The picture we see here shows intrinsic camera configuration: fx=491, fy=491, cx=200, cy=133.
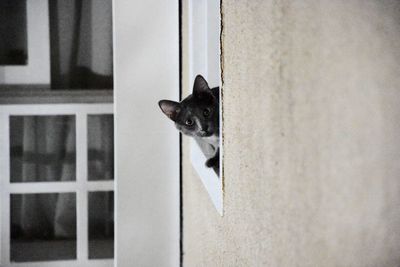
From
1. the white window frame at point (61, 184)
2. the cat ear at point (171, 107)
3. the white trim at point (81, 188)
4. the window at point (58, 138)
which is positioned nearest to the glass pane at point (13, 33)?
the window at point (58, 138)

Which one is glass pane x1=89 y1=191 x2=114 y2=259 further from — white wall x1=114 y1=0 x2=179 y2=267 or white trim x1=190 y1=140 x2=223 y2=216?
white trim x1=190 y1=140 x2=223 y2=216

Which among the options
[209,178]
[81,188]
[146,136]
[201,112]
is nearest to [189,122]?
[201,112]

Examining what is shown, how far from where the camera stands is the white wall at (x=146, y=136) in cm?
225

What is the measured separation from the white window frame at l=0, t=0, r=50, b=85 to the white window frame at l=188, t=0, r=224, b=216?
119cm

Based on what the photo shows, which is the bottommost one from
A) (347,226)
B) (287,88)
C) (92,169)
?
(92,169)

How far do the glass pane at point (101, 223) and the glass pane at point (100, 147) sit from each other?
13 cm

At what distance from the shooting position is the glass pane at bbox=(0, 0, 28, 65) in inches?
107

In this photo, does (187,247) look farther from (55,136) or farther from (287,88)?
(287,88)

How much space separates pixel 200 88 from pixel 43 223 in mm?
1886

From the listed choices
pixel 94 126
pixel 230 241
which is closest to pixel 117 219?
pixel 94 126

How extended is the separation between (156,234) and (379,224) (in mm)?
2080

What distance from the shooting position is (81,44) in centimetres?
282

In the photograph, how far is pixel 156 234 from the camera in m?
2.35

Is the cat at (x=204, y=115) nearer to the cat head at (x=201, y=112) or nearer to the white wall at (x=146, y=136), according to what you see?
the cat head at (x=201, y=112)
